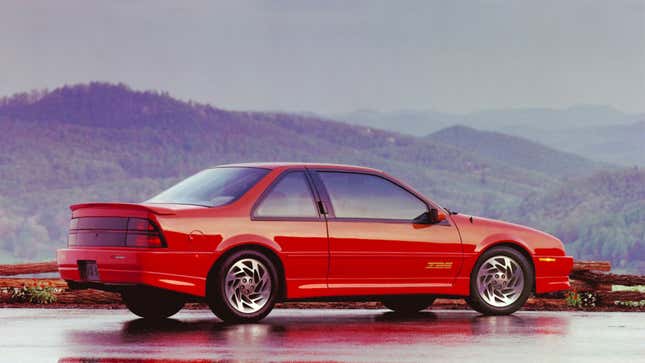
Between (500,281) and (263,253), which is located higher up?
(263,253)

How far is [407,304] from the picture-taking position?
15.1m

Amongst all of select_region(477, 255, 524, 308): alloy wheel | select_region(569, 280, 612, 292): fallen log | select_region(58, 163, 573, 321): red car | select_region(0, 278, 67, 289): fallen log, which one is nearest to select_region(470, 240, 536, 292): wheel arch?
select_region(58, 163, 573, 321): red car

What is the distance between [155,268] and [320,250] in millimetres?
1779

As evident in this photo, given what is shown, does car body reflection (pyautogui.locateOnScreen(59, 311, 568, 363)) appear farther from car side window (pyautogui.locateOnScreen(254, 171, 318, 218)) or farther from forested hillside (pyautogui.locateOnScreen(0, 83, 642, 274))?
forested hillside (pyautogui.locateOnScreen(0, 83, 642, 274))

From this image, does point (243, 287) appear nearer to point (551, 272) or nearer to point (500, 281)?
point (500, 281)

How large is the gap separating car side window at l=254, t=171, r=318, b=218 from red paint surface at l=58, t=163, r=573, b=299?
9cm

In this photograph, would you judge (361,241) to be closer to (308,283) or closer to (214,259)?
(308,283)

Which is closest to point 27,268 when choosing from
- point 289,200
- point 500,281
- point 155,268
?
point 289,200

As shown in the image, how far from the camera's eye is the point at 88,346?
10547 millimetres

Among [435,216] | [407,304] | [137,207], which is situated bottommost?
[407,304]

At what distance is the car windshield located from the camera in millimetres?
12906

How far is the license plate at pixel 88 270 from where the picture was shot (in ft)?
41.2

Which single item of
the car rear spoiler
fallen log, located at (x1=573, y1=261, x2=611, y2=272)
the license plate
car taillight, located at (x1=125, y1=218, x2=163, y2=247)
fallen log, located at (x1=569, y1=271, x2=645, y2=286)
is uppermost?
the car rear spoiler

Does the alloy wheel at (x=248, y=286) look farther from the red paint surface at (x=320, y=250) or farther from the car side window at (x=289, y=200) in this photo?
the car side window at (x=289, y=200)
